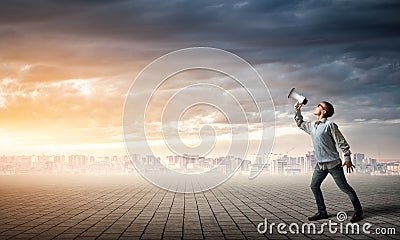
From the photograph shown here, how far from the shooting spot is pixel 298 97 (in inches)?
332

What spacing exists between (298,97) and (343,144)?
118 centimetres

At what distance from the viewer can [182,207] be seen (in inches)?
420

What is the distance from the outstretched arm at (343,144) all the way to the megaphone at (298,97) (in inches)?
26.0

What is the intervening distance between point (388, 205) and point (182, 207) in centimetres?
487

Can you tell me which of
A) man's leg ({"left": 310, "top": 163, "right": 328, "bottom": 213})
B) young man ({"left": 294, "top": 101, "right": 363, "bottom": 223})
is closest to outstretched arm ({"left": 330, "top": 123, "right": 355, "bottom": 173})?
young man ({"left": 294, "top": 101, "right": 363, "bottom": 223})

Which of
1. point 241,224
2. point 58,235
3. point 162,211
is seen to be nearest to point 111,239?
point 58,235

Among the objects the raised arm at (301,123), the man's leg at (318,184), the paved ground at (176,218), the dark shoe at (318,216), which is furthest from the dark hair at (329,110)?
the paved ground at (176,218)

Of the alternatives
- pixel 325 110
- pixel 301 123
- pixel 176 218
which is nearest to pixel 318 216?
pixel 301 123

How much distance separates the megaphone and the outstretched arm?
0.66 metres

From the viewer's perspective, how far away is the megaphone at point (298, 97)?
27.1 ft

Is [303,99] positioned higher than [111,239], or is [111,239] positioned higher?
[303,99]

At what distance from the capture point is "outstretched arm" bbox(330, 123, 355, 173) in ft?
26.0

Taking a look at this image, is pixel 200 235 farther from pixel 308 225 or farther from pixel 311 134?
pixel 311 134

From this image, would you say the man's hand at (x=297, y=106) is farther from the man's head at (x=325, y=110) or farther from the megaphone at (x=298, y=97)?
the man's head at (x=325, y=110)
